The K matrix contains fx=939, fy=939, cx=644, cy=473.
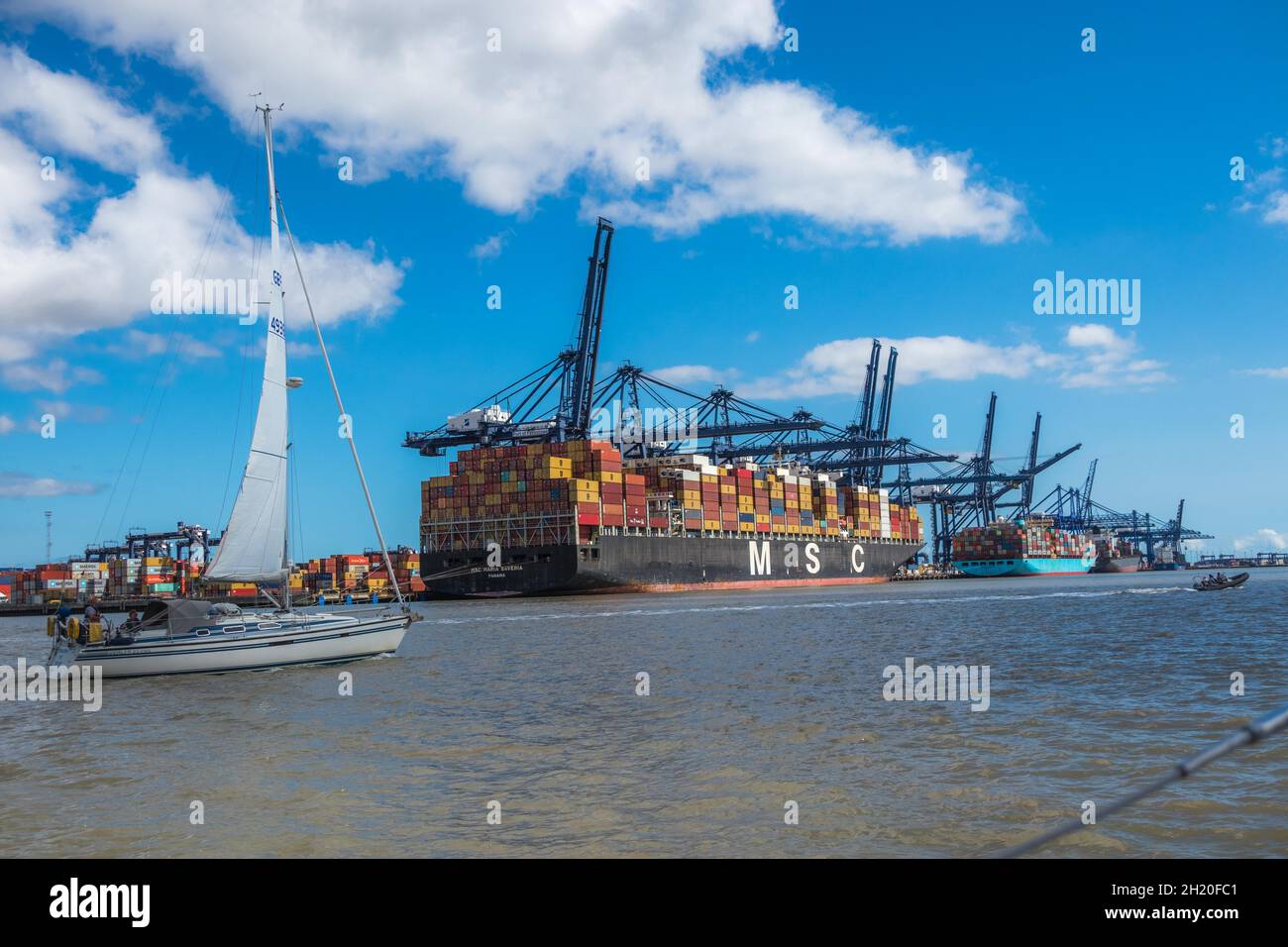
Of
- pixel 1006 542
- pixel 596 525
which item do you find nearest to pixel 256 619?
pixel 596 525

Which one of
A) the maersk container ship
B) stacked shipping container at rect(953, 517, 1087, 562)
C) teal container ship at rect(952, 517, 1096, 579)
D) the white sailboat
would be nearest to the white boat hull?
the white sailboat

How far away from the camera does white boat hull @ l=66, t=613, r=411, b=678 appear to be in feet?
75.7

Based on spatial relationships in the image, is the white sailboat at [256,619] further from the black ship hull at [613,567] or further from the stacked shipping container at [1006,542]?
the stacked shipping container at [1006,542]

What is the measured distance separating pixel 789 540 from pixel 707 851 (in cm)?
9799

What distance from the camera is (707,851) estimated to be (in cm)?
850

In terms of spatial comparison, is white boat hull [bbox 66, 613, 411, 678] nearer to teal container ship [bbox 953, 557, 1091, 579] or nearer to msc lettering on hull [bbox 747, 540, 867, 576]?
msc lettering on hull [bbox 747, 540, 867, 576]

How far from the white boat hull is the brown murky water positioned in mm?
513

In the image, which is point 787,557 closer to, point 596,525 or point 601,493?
point 601,493

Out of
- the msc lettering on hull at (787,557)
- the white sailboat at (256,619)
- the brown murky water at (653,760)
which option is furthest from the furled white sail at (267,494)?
the msc lettering on hull at (787,557)

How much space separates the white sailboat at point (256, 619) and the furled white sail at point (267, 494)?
25 millimetres

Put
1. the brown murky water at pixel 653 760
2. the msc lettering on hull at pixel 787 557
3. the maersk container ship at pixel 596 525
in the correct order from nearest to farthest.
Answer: the brown murky water at pixel 653 760 → the maersk container ship at pixel 596 525 → the msc lettering on hull at pixel 787 557

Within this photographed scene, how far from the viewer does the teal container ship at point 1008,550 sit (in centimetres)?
16238
